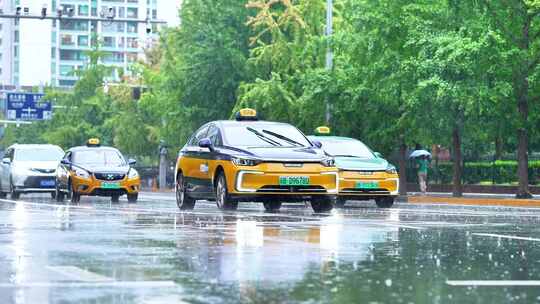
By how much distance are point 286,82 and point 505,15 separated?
1186 cm

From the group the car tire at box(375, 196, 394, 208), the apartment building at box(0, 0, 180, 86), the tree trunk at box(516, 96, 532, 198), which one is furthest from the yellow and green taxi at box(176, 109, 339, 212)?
the apartment building at box(0, 0, 180, 86)

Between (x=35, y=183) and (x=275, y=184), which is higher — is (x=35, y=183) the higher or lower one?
the lower one

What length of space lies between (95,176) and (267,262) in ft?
69.8

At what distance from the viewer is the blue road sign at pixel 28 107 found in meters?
84.8

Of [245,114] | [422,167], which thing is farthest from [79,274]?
[422,167]

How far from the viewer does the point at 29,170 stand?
36.3m

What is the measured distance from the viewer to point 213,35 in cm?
5141

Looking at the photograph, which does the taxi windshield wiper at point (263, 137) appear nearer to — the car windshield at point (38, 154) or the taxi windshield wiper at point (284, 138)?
the taxi windshield wiper at point (284, 138)

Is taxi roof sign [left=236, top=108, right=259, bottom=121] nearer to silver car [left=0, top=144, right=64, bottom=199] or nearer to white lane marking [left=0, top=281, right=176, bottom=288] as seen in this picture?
silver car [left=0, top=144, right=64, bottom=199]

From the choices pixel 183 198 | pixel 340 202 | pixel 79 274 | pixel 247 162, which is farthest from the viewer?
pixel 340 202

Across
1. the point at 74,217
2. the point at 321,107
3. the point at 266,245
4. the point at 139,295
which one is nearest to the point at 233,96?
the point at 321,107

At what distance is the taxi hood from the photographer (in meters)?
22.2

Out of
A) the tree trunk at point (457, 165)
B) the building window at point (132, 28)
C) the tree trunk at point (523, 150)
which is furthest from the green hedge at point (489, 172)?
the building window at point (132, 28)

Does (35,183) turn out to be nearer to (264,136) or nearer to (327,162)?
(264,136)
